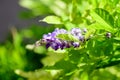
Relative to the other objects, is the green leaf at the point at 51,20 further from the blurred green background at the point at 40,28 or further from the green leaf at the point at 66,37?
the green leaf at the point at 66,37

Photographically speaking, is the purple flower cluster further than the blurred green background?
No

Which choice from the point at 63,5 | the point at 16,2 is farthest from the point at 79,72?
the point at 16,2

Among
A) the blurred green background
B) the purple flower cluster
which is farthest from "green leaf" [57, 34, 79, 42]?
the blurred green background

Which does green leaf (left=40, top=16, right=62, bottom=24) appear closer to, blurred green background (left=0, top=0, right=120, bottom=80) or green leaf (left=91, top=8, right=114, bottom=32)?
blurred green background (left=0, top=0, right=120, bottom=80)

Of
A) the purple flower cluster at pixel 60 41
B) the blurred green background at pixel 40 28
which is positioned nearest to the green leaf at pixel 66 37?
the purple flower cluster at pixel 60 41

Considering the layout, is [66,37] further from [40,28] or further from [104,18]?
[40,28]

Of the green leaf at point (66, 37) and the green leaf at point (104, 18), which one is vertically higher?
the green leaf at point (104, 18)

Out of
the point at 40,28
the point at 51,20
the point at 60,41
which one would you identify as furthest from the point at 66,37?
the point at 40,28

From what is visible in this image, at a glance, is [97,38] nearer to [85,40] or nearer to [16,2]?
[85,40]
